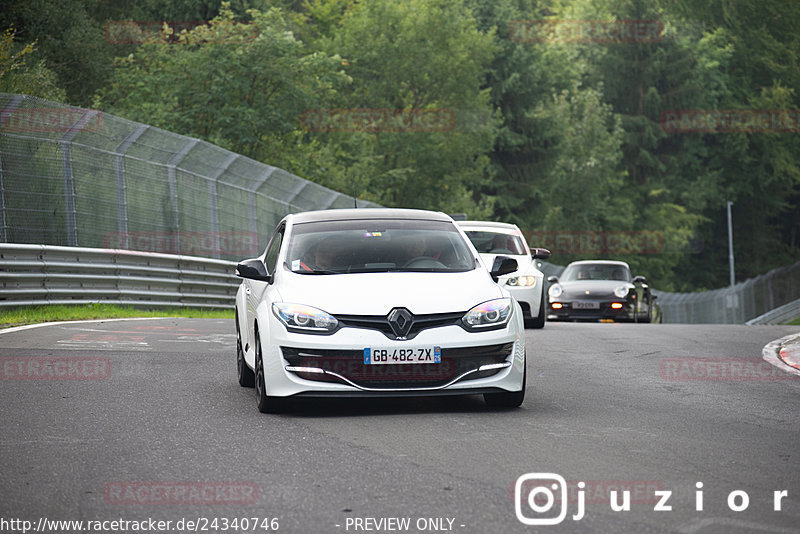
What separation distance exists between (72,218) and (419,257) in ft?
40.7

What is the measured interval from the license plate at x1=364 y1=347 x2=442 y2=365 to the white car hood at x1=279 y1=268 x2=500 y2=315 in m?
0.26

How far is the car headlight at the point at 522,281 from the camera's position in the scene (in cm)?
1845

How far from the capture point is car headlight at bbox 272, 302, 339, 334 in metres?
8.59

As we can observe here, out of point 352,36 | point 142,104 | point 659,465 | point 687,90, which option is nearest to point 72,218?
point 659,465

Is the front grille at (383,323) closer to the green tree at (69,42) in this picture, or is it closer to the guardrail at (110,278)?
the guardrail at (110,278)

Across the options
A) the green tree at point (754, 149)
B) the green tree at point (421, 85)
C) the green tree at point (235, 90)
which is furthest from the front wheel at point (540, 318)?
the green tree at point (754, 149)

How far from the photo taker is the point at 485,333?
8734 millimetres

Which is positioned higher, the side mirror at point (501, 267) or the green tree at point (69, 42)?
the green tree at point (69, 42)

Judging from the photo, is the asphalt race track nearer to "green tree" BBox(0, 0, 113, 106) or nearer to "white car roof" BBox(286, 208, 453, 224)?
"white car roof" BBox(286, 208, 453, 224)

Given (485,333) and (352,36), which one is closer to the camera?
(485,333)

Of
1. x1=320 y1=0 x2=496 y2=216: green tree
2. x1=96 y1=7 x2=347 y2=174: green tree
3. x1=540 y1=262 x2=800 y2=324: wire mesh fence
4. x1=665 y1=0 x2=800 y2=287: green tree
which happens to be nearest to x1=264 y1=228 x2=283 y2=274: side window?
x1=96 y1=7 x2=347 y2=174: green tree

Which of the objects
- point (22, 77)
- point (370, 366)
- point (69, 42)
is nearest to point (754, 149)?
point (69, 42)

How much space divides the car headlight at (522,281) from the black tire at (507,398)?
9.32 metres

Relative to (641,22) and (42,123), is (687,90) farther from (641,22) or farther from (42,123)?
(42,123)
